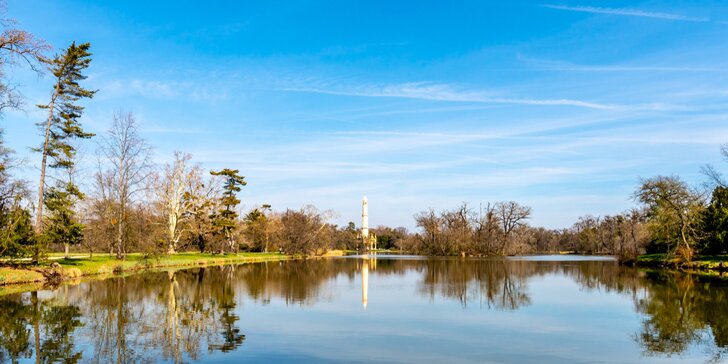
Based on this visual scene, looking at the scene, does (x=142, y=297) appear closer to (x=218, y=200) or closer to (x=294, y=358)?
(x=294, y=358)

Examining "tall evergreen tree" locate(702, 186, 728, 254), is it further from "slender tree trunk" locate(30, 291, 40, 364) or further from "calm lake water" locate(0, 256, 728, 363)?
"slender tree trunk" locate(30, 291, 40, 364)

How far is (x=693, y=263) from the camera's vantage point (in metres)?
→ 41.8

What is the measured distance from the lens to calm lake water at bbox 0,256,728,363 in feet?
35.7

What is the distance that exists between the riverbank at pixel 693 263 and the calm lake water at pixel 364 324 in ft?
56.7

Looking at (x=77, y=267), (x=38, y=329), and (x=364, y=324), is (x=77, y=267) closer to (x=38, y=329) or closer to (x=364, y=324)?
(x=38, y=329)

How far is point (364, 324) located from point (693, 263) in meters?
38.8

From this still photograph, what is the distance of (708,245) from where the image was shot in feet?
144

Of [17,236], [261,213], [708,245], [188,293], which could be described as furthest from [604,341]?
[261,213]

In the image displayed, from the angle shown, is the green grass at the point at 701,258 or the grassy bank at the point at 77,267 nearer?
the grassy bank at the point at 77,267

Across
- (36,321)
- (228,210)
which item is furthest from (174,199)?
(36,321)

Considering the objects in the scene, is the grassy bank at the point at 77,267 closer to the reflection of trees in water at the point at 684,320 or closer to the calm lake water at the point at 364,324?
the calm lake water at the point at 364,324

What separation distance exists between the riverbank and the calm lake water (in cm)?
1728

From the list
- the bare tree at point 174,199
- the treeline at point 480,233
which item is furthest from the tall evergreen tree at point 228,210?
the treeline at point 480,233

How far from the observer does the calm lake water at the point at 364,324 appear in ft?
35.7
